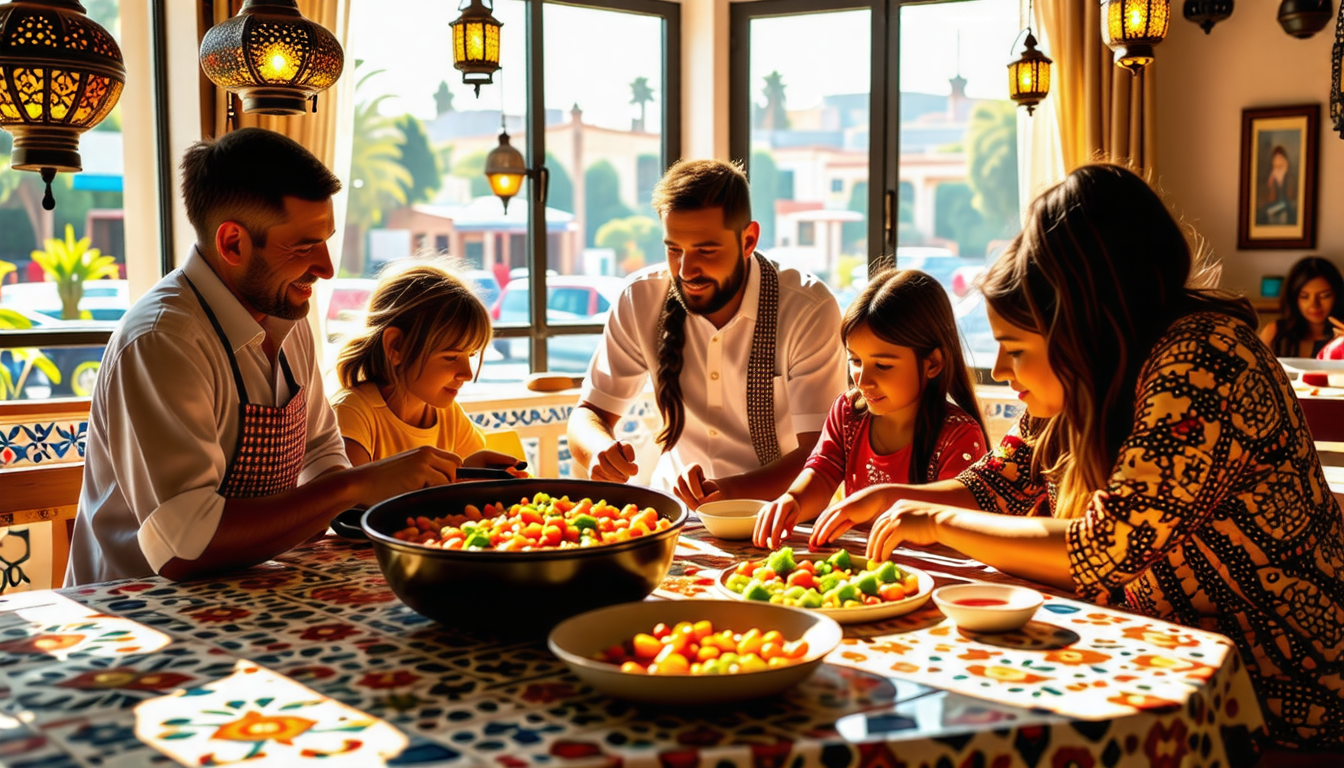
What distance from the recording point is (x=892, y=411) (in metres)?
2.54

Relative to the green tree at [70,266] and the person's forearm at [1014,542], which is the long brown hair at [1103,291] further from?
the green tree at [70,266]

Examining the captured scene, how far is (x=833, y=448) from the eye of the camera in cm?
259

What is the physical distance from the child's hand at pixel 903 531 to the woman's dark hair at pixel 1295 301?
13.8 ft

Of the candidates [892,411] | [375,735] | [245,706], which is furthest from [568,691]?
[892,411]

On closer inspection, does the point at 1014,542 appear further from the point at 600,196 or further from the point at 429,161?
the point at 600,196

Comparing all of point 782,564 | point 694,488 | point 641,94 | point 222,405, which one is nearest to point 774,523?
point 782,564

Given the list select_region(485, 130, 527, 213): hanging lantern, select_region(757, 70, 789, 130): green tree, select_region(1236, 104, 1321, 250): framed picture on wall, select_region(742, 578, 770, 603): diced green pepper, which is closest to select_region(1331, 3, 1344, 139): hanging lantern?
select_region(1236, 104, 1321, 250): framed picture on wall

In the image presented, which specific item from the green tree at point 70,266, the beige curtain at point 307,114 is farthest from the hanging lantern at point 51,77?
the green tree at point 70,266

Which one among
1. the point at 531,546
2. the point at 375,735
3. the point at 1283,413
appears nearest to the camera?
the point at 375,735

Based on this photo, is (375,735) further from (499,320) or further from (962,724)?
(499,320)

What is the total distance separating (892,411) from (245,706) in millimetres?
1646

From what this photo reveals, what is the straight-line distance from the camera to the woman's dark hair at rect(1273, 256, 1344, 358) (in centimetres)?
513

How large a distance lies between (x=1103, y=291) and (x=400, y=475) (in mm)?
1156

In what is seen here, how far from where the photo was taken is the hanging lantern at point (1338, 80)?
4371 mm
